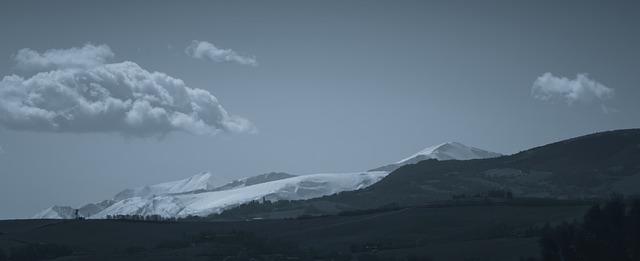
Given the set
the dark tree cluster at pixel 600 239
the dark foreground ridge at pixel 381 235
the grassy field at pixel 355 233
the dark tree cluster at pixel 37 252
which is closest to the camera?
the dark tree cluster at pixel 600 239

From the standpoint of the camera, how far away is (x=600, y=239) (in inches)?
3738

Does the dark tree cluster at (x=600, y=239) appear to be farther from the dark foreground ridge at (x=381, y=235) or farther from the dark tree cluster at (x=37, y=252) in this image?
the dark tree cluster at (x=37, y=252)

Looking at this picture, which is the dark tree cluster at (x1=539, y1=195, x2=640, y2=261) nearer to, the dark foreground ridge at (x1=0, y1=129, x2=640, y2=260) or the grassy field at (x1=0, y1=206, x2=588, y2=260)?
the dark foreground ridge at (x1=0, y1=129, x2=640, y2=260)

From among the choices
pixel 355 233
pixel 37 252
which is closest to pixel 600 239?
pixel 355 233

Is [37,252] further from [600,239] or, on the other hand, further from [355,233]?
[600,239]

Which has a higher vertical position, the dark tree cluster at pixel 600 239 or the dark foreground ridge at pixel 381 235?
the dark foreground ridge at pixel 381 235

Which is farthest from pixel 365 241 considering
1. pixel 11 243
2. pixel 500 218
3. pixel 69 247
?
pixel 11 243

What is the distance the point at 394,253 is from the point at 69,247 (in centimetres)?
4872

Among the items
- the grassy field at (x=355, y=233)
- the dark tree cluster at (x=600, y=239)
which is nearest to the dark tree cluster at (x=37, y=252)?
the grassy field at (x=355, y=233)

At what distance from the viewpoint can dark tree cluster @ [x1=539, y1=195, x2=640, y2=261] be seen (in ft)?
303

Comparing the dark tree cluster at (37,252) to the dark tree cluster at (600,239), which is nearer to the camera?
the dark tree cluster at (600,239)

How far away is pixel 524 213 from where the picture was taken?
14625cm

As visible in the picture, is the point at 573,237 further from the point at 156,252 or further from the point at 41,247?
the point at 41,247

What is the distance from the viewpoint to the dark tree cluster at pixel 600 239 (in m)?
92.4
